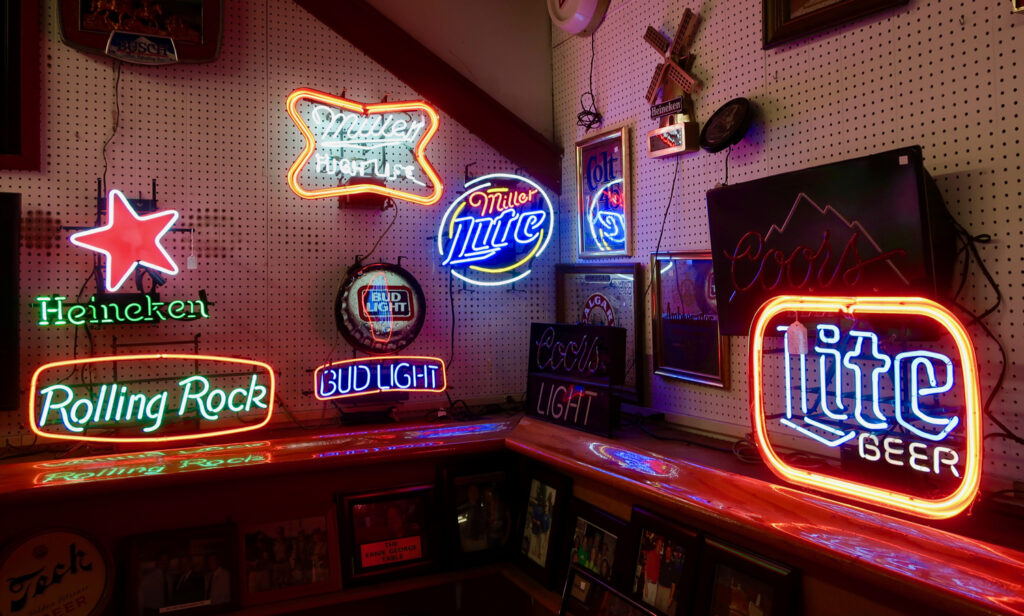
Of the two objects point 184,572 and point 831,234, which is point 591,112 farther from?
point 184,572

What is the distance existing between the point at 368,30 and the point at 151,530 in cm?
288

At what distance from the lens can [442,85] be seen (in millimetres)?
3904

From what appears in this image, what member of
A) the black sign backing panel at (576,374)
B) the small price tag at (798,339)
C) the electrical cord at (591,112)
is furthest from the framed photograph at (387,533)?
the electrical cord at (591,112)

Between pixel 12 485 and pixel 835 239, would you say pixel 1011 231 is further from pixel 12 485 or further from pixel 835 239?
pixel 12 485

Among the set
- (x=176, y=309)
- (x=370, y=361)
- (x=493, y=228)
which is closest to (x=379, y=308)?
(x=370, y=361)

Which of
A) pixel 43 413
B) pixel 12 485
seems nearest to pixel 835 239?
pixel 12 485

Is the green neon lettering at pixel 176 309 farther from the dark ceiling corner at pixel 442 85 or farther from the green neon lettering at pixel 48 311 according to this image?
the dark ceiling corner at pixel 442 85

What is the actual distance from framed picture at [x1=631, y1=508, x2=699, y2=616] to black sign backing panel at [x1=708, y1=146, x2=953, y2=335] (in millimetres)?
831

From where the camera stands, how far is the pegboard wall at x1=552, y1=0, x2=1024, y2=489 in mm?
2002

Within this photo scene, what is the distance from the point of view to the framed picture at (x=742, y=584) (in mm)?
1875

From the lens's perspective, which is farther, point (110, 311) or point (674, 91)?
point (674, 91)

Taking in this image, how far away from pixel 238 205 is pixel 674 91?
2404 millimetres

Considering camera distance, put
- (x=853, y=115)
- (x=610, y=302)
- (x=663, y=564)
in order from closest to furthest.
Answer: (x=663, y=564) → (x=853, y=115) → (x=610, y=302)

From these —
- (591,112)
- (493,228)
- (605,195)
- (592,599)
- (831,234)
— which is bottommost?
(592,599)
